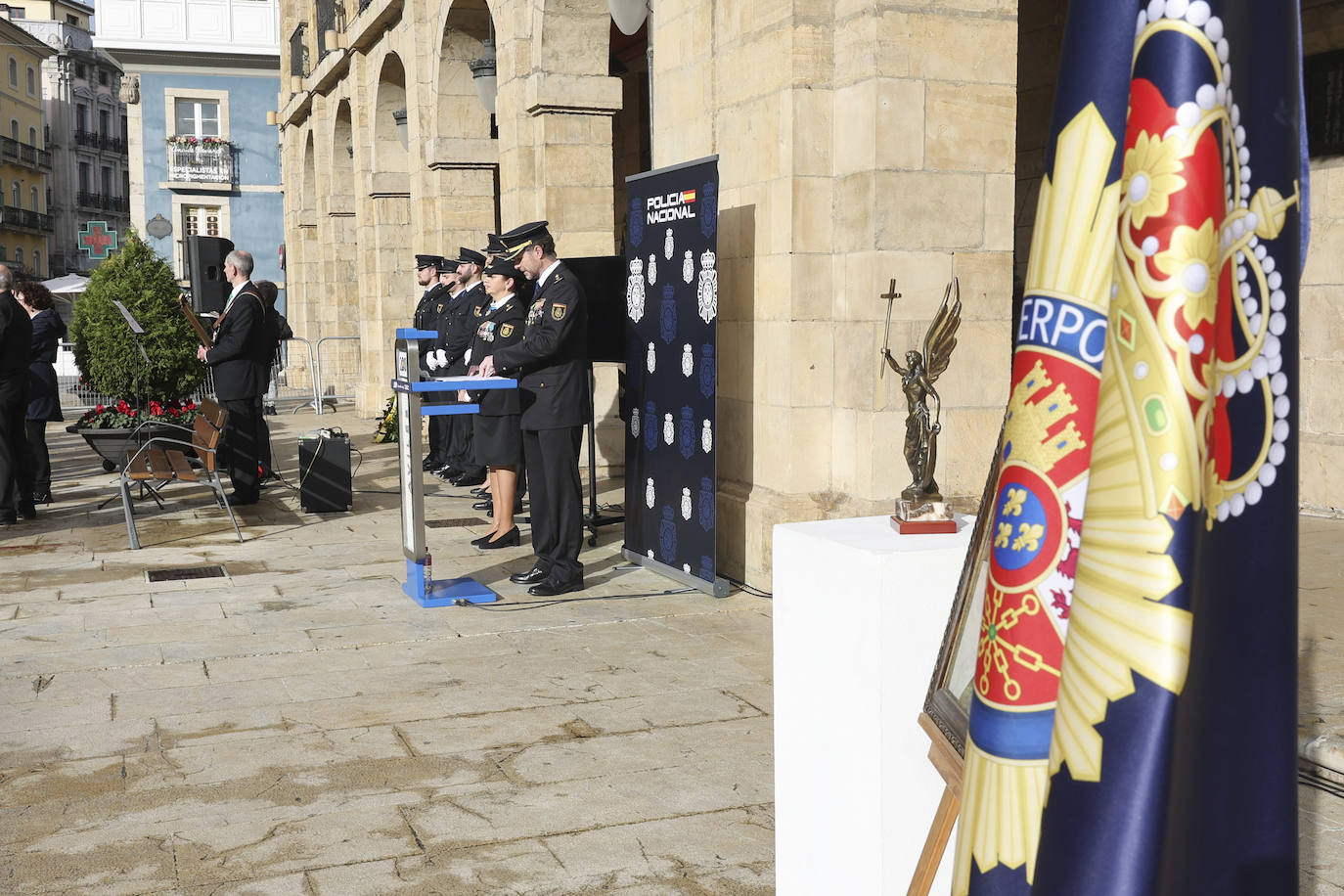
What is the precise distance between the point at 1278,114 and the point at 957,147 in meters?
5.29

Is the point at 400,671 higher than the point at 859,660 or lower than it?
lower

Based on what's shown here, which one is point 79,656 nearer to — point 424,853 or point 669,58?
point 424,853

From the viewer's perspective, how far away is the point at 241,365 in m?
10.4

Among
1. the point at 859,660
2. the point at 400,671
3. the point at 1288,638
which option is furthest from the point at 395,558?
the point at 1288,638

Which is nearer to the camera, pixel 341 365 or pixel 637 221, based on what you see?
pixel 637 221

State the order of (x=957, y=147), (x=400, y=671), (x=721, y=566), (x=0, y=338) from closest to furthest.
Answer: (x=400, y=671), (x=957, y=147), (x=721, y=566), (x=0, y=338)

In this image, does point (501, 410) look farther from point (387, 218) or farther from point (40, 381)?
point (387, 218)

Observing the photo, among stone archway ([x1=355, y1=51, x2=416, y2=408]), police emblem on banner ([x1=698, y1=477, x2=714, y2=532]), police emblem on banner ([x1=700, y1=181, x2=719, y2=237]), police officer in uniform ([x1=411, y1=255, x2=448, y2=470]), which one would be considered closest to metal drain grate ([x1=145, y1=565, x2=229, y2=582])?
police emblem on banner ([x1=698, y1=477, x2=714, y2=532])

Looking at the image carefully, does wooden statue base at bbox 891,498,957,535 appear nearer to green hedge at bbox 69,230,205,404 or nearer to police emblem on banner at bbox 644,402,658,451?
police emblem on banner at bbox 644,402,658,451

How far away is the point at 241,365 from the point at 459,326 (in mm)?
1674

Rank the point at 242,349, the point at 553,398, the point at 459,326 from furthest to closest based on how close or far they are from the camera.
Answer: the point at 459,326
the point at 242,349
the point at 553,398

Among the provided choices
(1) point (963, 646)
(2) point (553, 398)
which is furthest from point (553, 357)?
(1) point (963, 646)

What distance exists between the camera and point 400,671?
5.59 m

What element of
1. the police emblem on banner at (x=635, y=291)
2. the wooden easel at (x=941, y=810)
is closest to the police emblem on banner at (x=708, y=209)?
the police emblem on banner at (x=635, y=291)
